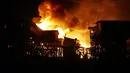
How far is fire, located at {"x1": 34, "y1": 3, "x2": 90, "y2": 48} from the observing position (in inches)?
1453

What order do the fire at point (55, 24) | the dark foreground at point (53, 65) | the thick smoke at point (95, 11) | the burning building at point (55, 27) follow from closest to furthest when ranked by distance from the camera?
the dark foreground at point (53, 65)
the burning building at point (55, 27)
the fire at point (55, 24)
the thick smoke at point (95, 11)

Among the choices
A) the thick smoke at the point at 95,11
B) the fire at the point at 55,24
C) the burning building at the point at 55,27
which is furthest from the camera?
the thick smoke at the point at 95,11

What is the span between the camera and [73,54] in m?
23.0

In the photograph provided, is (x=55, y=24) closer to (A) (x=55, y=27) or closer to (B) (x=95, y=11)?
(A) (x=55, y=27)

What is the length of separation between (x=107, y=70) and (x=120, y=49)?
2.62 meters

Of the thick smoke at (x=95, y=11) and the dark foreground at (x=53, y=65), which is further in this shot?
the thick smoke at (x=95, y=11)

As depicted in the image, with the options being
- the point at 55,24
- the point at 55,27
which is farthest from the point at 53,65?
the point at 55,24

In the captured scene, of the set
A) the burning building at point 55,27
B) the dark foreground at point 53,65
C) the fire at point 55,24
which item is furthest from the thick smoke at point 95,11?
the dark foreground at point 53,65

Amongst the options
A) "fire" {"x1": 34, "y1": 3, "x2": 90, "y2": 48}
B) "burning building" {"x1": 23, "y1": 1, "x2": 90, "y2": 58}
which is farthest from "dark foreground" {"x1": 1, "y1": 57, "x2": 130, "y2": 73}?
"fire" {"x1": 34, "y1": 3, "x2": 90, "y2": 48}

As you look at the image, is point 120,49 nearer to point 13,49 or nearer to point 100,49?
point 100,49

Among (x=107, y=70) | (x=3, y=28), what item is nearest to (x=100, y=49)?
(x=107, y=70)

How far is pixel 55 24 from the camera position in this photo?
124 feet

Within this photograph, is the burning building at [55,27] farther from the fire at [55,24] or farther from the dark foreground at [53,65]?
the dark foreground at [53,65]

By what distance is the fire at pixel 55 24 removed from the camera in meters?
36.9
